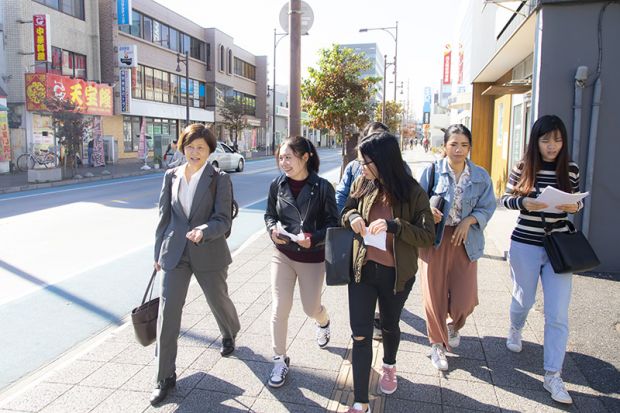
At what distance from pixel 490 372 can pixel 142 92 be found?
113 feet

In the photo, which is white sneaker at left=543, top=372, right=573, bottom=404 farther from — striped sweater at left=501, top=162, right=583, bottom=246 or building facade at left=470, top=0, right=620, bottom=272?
building facade at left=470, top=0, right=620, bottom=272

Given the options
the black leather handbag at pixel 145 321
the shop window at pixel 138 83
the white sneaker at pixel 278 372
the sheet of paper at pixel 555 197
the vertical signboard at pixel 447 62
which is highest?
the vertical signboard at pixel 447 62

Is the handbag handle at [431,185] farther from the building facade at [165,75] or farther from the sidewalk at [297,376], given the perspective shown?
the building facade at [165,75]

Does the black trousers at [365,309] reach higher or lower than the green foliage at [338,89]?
lower

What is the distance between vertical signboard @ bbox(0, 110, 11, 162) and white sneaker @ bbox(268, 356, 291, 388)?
73.8 ft

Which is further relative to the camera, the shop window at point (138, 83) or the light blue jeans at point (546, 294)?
the shop window at point (138, 83)

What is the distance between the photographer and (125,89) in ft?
98.2

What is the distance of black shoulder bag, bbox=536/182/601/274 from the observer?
11.3ft

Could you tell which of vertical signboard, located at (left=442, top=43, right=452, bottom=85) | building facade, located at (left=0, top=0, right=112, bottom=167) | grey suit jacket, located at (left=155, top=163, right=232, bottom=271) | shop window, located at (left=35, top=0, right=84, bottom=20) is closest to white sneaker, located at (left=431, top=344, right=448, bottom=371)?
grey suit jacket, located at (left=155, top=163, right=232, bottom=271)

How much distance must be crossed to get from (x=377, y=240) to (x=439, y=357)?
1444mm

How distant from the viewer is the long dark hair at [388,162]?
300cm

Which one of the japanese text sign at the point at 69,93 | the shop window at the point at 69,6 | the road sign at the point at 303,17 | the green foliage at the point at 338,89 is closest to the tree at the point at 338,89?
the green foliage at the point at 338,89

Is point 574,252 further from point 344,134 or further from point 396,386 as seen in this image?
point 344,134

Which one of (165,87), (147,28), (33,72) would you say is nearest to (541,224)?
(33,72)
